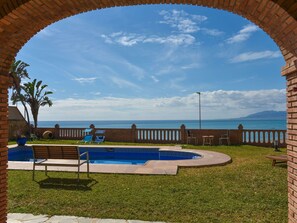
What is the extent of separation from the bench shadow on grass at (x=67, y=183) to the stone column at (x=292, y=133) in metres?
4.80

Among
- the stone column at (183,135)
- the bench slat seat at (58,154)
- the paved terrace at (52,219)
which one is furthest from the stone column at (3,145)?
the stone column at (183,135)

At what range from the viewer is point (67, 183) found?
7.45m

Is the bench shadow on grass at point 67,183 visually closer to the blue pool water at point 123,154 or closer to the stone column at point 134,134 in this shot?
the blue pool water at point 123,154

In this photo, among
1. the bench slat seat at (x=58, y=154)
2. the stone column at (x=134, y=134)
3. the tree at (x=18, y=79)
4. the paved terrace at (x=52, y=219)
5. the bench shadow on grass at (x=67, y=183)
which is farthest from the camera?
the tree at (x=18, y=79)

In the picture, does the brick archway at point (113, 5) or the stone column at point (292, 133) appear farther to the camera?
the stone column at point (292, 133)

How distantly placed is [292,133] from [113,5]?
3174 millimetres

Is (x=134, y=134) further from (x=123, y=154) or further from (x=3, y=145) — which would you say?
(x=3, y=145)

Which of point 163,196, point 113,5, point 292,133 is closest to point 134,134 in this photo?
point 163,196

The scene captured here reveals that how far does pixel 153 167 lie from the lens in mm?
9539

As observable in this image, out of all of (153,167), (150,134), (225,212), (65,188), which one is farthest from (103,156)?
(225,212)

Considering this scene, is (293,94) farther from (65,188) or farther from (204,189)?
(65,188)

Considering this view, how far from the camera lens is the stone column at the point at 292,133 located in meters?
3.43

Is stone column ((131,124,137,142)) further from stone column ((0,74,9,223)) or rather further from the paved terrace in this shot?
stone column ((0,74,9,223))

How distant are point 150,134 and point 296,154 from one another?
50.4 feet
